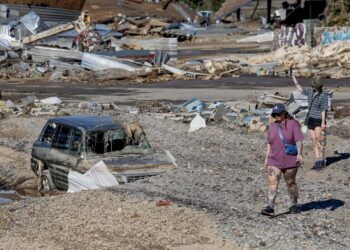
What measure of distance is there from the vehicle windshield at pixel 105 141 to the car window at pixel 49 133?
1208 mm

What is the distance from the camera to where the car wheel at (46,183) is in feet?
51.5

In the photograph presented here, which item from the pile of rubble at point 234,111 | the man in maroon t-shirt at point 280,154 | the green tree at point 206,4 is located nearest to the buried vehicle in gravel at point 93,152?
the man in maroon t-shirt at point 280,154

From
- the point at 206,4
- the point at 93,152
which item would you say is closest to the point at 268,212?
the point at 93,152

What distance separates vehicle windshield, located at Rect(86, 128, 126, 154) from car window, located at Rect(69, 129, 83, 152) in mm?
176

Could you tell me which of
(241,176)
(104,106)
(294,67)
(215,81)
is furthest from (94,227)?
(294,67)

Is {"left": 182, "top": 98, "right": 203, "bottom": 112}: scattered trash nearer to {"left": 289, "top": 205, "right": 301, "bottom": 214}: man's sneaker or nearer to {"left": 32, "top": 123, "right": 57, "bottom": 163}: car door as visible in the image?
{"left": 32, "top": 123, "right": 57, "bottom": 163}: car door


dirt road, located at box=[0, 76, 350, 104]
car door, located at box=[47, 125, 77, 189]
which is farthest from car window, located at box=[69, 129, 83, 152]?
dirt road, located at box=[0, 76, 350, 104]

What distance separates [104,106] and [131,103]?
2058 mm

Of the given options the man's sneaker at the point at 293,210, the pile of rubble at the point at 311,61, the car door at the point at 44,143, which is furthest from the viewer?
the pile of rubble at the point at 311,61

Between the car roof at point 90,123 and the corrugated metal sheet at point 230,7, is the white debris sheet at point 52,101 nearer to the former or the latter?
the car roof at point 90,123

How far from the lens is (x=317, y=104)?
51.3ft

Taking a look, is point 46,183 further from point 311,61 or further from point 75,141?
point 311,61

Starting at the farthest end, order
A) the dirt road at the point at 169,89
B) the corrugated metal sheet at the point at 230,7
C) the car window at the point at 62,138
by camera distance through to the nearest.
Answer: the corrugated metal sheet at the point at 230,7 < the dirt road at the point at 169,89 < the car window at the point at 62,138

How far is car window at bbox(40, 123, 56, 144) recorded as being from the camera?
1616 cm
